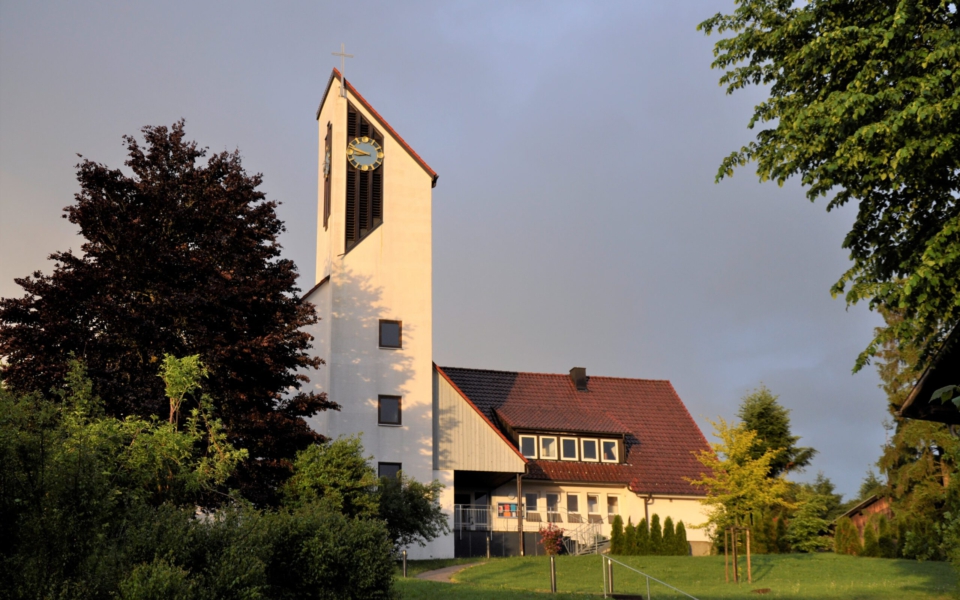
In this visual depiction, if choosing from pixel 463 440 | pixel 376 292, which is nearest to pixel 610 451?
pixel 463 440

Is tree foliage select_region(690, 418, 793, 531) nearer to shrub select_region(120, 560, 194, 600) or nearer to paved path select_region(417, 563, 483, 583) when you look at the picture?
paved path select_region(417, 563, 483, 583)

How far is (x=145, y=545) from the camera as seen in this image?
12.2 metres

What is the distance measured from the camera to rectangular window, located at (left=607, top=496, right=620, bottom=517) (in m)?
45.8

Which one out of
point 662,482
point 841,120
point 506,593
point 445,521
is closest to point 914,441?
point 662,482

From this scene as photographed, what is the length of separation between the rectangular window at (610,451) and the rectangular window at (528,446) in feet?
11.3

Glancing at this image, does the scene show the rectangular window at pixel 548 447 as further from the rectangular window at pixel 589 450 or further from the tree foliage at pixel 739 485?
the tree foliage at pixel 739 485

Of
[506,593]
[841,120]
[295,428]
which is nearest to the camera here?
[841,120]

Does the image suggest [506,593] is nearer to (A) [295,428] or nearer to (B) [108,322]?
(A) [295,428]

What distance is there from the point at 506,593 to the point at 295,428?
834cm

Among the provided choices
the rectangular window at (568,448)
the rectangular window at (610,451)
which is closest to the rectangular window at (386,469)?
the rectangular window at (568,448)

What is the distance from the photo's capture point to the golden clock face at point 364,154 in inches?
1682

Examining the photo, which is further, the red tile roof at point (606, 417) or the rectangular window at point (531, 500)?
the red tile roof at point (606, 417)

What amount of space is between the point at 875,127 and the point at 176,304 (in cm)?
1800

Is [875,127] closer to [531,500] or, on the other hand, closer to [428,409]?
[428,409]
